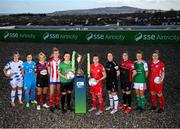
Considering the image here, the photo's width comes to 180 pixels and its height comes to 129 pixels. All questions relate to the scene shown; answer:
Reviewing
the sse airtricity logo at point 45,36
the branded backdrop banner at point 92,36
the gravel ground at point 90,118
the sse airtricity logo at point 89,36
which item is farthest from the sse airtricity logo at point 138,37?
the gravel ground at point 90,118

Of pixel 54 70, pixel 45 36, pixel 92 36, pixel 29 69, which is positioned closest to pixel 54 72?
pixel 54 70

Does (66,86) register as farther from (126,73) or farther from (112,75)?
(126,73)

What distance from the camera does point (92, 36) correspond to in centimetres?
2933

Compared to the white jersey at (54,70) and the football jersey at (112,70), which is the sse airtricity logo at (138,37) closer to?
the football jersey at (112,70)

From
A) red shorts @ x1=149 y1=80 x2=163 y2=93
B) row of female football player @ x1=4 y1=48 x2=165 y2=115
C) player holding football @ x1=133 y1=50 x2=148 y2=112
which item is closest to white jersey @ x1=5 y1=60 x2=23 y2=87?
row of female football player @ x1=4 y1=48 x2=165 y2=115

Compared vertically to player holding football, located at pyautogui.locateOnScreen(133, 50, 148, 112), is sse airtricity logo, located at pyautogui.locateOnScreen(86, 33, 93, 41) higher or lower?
lower

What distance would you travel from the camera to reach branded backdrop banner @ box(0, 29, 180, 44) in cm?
2779

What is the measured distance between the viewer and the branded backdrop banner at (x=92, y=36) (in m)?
27.8

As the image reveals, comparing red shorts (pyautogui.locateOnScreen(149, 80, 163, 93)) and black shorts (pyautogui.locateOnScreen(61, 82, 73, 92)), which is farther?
black shorts (pyautogui.locateOnScreen(61, 82, 73, 92))

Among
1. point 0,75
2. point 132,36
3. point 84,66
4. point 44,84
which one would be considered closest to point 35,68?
point 44,84

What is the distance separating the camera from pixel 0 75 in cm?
1747

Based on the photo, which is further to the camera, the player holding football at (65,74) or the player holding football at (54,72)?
the player holding football at (54,72)

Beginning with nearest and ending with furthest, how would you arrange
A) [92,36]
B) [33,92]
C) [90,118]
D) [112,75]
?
1. [90,118]
2. [112,75]
3. [33,92]
4. [92,36]

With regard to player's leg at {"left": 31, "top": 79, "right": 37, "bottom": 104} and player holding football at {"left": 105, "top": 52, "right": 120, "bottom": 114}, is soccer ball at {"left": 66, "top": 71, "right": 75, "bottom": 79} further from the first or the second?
player's leg at {"left": 31, "top": 79, "right": 37, "bottom": 104}
